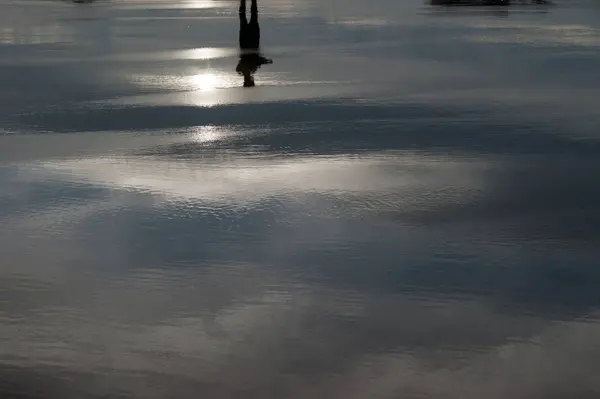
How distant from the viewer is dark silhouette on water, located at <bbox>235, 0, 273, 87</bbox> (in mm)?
27244

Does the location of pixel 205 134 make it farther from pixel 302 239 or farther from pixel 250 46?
pixel 250 46

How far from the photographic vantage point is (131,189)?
12.5 m

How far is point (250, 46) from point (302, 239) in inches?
915

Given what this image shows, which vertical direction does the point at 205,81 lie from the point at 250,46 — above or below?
above

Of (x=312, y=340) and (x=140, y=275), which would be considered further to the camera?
(x=140, y=275)

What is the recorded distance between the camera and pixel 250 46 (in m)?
32.8

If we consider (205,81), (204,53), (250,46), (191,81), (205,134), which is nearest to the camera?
(205,134)

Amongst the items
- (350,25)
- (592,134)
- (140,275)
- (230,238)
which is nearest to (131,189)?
(230,238)

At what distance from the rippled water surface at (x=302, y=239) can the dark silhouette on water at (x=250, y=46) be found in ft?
13.1

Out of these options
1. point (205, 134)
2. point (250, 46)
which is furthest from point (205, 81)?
point (250, 46)

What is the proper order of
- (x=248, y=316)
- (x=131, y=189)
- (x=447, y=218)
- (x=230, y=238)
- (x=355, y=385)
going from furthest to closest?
(x=131, y=189), (x=447, y=218), (x=230, y=238), (x=248, y=316), (x=355, y=385)

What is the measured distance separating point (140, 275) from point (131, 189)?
352 cm

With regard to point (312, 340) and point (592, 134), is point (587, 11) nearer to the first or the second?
point (592, 134)

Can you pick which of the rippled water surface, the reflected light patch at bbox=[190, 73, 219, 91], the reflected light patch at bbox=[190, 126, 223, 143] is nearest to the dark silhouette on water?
the reflected light patch at bbox=[190, 73, 219, 91]
